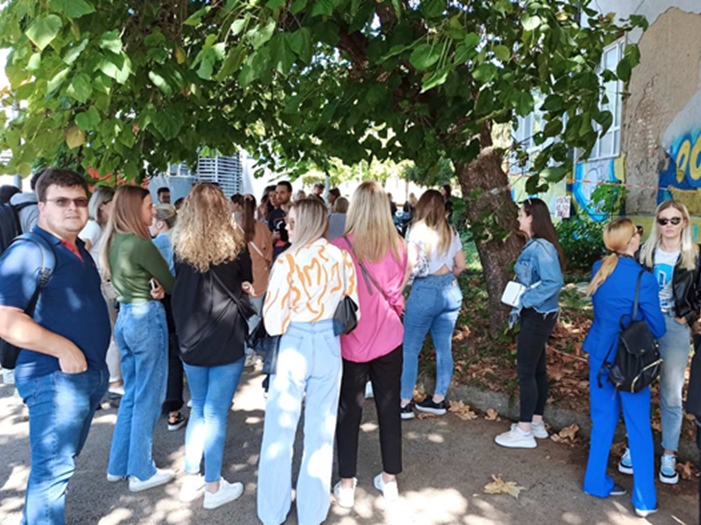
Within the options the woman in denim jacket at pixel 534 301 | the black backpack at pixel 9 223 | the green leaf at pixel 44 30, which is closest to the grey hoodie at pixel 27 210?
the black backpack at pixel 9 223

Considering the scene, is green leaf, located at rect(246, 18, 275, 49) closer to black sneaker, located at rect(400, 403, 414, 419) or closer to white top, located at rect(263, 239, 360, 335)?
white top, located at rect(263, 239, 360, 335)

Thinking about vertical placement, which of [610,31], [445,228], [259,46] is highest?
[610,31]

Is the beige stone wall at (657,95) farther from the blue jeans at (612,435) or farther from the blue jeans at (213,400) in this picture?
the blue jeans at (213,400)

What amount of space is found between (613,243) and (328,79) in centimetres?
375

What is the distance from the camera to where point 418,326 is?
4910 mm

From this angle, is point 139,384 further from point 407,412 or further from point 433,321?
point 433,321

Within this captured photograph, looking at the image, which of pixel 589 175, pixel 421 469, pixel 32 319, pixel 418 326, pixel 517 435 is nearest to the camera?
pixel 32 319

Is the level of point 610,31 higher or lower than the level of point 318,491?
higher

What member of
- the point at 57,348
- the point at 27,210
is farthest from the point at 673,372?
the point at 27,210

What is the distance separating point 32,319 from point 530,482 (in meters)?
3.30

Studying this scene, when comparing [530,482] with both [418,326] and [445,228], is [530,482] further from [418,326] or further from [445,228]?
[445,228]

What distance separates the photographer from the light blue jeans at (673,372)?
376 cm

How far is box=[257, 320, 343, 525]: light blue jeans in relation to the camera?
10.6 feet

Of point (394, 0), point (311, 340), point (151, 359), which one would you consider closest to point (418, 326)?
point (311, 340)
